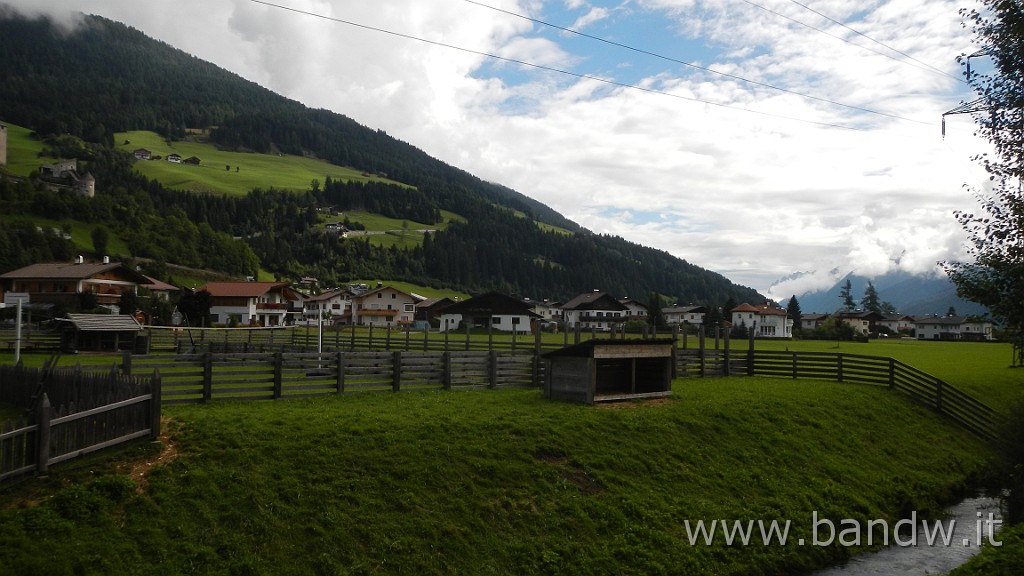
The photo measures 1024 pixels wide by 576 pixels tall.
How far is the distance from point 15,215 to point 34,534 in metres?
115

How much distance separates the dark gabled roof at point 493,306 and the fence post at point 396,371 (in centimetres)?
5773

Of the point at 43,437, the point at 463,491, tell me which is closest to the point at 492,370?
the point at 463,491

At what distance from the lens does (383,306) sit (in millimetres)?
107000

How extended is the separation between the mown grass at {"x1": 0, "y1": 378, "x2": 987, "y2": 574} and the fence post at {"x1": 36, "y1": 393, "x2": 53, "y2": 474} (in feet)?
1.02

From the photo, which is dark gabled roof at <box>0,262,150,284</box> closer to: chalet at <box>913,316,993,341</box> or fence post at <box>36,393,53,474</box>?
fence post at <box>36,393,53,474</box>

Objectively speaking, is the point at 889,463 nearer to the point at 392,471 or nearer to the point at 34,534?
the point at 392,471

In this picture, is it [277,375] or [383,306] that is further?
[383,306]

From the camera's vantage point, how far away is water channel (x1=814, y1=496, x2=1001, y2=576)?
44.6 ft

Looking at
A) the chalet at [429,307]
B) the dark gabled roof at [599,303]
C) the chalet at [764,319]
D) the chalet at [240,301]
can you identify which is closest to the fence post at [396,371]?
the chalet at [240,301]

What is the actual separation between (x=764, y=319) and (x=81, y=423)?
12114 cm

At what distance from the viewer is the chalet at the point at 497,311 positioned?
78.8m

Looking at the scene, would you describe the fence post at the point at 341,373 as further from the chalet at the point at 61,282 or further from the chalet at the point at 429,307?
the chalet at the point at 429,307

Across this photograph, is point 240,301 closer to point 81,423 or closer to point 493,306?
point 493,306

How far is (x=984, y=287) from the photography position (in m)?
19.0
